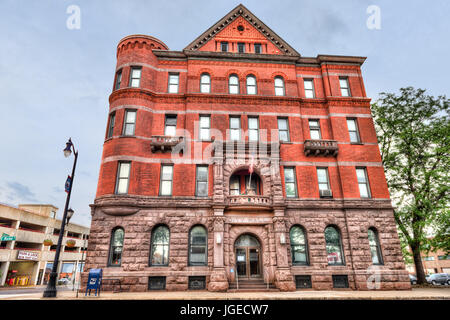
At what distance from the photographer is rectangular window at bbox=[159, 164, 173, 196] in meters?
18.2

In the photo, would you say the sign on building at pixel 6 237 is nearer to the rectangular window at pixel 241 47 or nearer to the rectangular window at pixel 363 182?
the rectangular window at pixel 241 47

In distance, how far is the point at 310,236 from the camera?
17.5 m

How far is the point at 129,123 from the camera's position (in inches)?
761

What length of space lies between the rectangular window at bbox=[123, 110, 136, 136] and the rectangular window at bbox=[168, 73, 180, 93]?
3.84m

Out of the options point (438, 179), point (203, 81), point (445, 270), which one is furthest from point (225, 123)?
point (445, 270)

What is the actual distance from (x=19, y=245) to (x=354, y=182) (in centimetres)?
4927

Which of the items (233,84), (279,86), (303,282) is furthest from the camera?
(279,86)

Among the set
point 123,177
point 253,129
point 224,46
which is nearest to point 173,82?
point 224,46

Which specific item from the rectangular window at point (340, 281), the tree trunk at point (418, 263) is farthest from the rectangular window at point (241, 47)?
the tree trunk at point (418, 263)

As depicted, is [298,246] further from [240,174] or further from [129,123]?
[129,123]

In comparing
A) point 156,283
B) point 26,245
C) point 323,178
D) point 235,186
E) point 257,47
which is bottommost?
point 156,283

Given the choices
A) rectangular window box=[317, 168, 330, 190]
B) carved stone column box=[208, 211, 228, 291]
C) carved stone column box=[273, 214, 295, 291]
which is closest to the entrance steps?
carved stone column box=[273, 214, 295, 291]

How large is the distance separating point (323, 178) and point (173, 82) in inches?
594

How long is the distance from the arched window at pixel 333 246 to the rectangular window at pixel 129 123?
16847 mm
